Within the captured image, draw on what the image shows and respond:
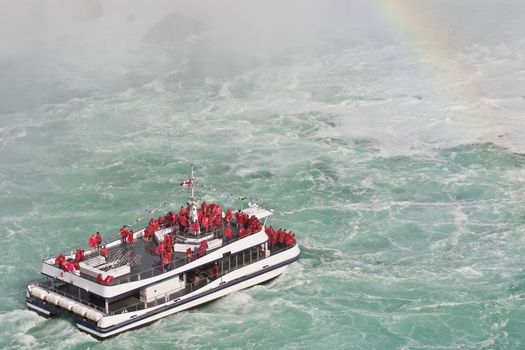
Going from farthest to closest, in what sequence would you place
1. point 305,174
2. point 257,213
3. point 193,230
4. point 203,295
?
point 305,174, point 257,213, point 193,230, point 203,295

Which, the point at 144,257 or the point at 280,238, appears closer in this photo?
the point at 144,257

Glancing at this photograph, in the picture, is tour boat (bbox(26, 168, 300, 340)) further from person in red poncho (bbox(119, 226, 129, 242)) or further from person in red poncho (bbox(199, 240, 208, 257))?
person in red poncho (bbox(119, 226, 129, 242))

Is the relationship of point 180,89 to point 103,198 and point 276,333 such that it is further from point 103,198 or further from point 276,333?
point 276,333

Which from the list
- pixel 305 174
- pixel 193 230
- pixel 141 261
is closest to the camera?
pixel 141 261

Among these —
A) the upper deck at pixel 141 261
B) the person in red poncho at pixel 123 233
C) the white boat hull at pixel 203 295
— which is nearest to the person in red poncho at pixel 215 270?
the white boat hull at pixel 203 295

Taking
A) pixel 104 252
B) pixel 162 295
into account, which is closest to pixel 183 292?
pixel 162 295

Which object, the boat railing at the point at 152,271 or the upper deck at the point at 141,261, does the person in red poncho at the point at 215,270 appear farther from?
the boat railing at the point at 152,271

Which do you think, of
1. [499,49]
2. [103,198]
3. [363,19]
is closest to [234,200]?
[103,198]

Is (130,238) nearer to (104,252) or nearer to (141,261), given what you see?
(141,261)
